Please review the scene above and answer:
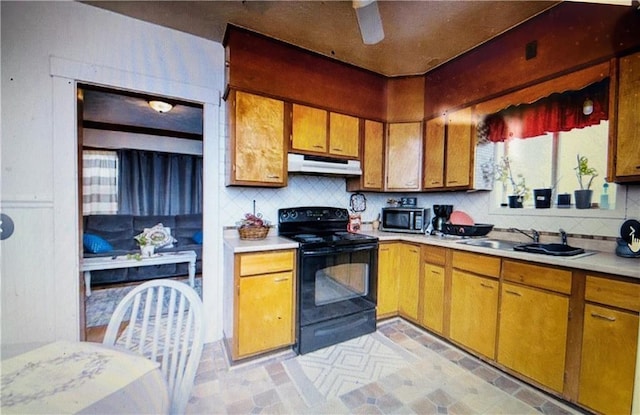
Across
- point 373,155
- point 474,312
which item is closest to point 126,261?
point 373,155

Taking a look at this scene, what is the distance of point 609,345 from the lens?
1.40m

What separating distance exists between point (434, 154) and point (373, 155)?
61 cm

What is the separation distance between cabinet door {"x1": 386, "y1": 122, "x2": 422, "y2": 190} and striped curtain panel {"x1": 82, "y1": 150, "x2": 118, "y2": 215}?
4674 millimetres

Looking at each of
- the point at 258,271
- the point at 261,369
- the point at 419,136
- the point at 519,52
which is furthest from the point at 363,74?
the point at 261,369

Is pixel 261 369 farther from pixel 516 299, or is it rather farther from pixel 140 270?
pixel 140 270

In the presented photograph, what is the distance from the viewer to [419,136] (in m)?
2.81

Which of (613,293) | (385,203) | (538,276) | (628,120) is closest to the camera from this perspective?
(613,293)

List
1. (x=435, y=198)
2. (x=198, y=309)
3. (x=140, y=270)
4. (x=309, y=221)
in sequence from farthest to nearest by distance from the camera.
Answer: (x=140, y=270)
(x=435, y=198)
(x=309, y=221)
(x=198, y=309)

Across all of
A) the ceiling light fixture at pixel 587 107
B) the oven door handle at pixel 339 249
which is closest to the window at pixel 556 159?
the ceiling light fixture at pixel 587 107

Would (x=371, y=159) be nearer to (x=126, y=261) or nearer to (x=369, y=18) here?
(x=369, y=18)

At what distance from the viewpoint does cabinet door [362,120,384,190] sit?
274 cm

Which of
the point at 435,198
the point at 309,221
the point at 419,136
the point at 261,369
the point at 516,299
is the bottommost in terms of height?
the point at 261,369

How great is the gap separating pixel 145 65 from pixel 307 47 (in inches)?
51.7

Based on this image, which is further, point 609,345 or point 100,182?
point 100,182
